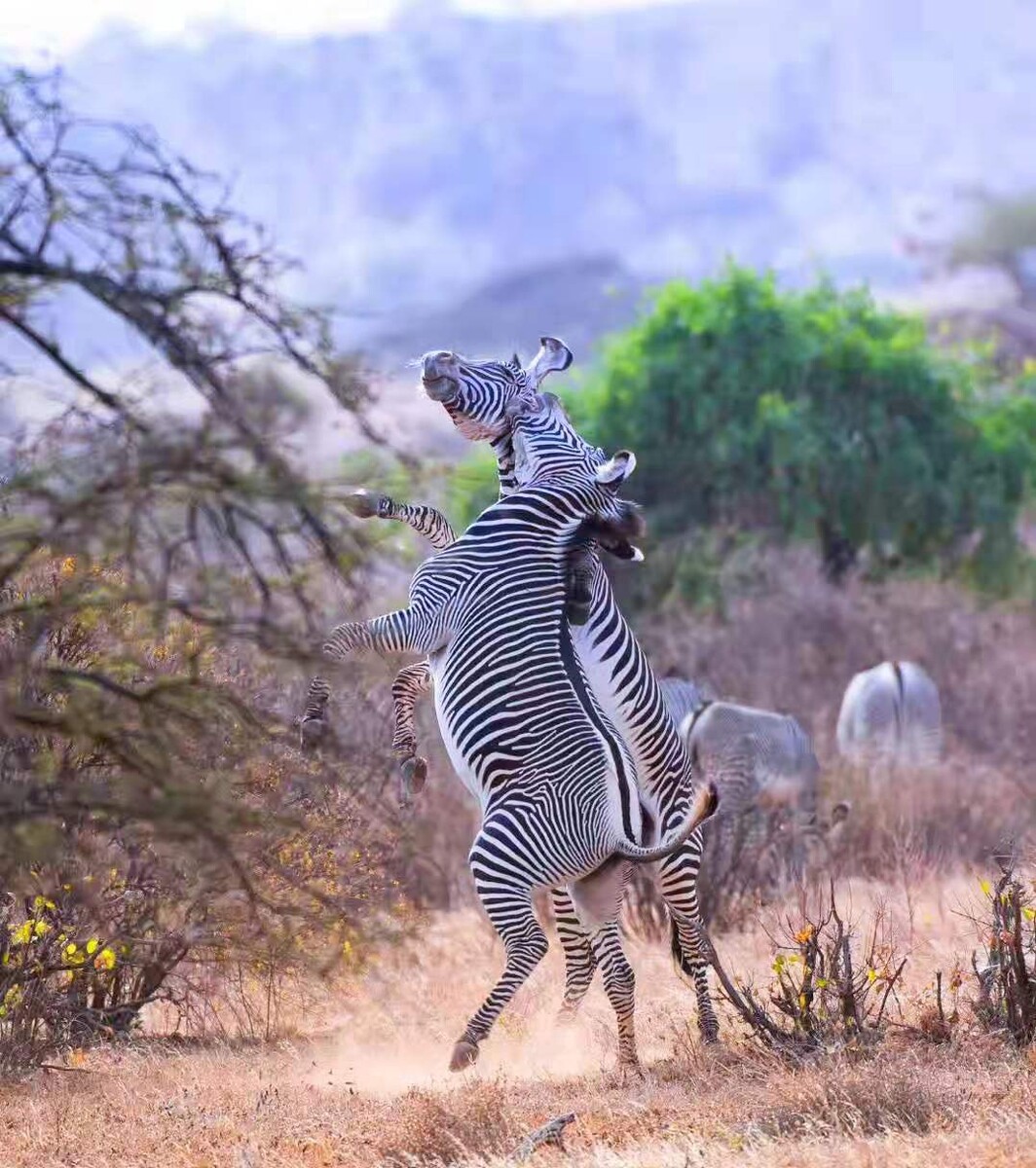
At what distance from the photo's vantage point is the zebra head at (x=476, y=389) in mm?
9602

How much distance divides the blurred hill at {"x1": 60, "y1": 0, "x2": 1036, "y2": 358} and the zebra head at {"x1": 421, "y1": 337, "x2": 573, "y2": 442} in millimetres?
93124

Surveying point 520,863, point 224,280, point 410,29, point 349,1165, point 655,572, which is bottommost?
point 349,1165

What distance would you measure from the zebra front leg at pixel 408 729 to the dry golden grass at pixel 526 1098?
3.57 ft

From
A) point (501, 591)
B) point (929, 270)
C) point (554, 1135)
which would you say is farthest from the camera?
point (929, 270)


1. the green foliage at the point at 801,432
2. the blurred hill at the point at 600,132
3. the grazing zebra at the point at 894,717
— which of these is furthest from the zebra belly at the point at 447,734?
the blurred hill at the point at 600,132

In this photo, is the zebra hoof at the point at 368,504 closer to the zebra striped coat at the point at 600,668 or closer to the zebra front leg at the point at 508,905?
the zebra striped coat at the point at 600,668

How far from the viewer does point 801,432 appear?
26719 mm

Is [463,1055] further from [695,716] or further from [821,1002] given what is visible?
[695,716]

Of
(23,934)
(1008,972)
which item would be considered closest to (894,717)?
(1008,972)

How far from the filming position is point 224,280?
6090 millimetres

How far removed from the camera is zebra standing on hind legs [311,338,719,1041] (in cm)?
938

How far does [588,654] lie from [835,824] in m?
5.49

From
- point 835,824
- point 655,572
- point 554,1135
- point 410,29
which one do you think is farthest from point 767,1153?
point 410,29

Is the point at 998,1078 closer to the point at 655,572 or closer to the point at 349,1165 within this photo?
the point at 349,1165
